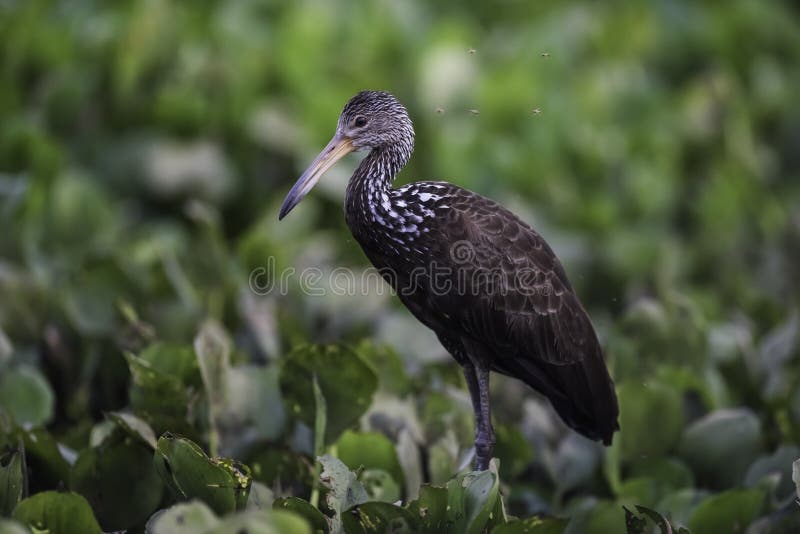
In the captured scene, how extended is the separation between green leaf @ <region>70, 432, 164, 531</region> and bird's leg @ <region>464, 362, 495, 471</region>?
1.29m

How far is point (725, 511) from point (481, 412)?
3.58ft

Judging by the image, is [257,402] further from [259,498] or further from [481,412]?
[481,412]

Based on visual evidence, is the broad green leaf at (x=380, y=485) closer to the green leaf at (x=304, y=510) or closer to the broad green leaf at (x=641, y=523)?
the green leaf at (x=304, y=510)

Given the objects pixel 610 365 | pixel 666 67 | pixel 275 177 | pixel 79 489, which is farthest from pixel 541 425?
pixel 666 67

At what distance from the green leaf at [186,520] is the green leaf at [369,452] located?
4.90ft

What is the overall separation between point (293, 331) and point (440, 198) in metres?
1.76

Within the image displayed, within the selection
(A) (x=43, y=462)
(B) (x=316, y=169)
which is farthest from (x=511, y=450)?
(A) (x=43, y=462)

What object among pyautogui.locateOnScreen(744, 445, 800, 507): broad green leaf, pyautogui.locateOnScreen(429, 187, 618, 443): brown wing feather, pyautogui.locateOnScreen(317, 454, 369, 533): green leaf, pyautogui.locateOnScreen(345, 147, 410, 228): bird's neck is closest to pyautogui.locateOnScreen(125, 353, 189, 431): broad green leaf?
pyautogui.locateOnScreen(317, 454, 369, 533): green leaf

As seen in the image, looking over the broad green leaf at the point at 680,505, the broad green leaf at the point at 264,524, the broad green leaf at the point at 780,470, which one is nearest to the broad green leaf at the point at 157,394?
the broad green leaf at the point at 264,524

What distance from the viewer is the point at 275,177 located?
28.6ft

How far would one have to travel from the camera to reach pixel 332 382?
16.7 feet

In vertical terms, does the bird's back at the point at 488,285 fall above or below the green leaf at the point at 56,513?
above

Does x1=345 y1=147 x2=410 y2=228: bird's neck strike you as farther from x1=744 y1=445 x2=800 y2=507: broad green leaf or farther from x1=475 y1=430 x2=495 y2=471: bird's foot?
x1=744 y1=445 x2=800 y2=507: broad green leaf

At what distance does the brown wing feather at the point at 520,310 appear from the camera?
4.74 m
